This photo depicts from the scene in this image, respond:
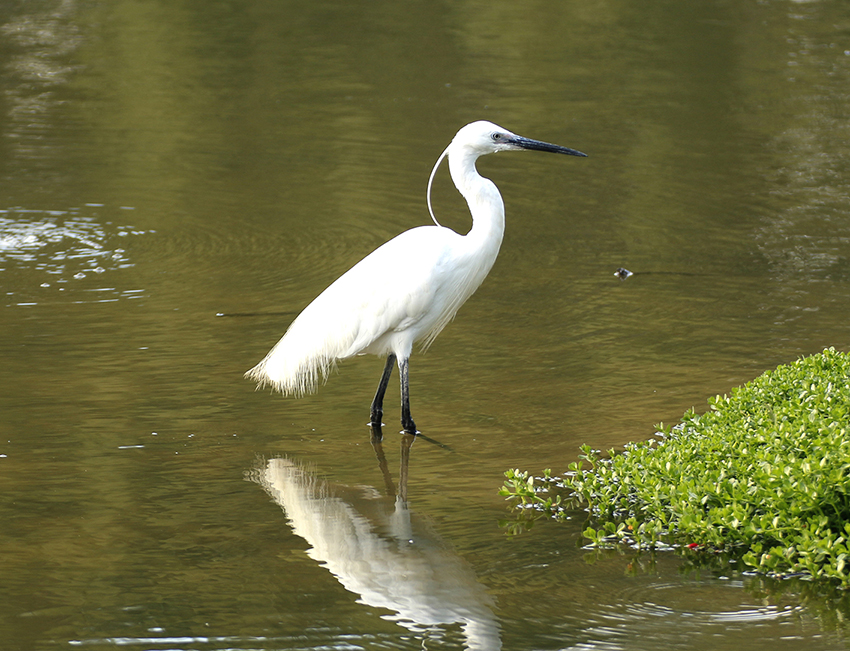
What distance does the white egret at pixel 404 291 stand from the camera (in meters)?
5.32

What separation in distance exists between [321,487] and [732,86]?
35.3ft

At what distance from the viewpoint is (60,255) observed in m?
8.20

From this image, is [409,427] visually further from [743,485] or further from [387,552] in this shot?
[743,485]

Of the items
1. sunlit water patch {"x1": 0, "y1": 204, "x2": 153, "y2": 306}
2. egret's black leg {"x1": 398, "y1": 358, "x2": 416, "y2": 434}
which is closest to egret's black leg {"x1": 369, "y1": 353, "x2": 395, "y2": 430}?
egret's black leg {"x1": 398, "y1": 358, "x2": 416, "y2": 434}

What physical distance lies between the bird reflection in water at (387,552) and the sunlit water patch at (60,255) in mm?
3097

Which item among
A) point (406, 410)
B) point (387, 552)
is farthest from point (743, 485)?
point (406, 410)

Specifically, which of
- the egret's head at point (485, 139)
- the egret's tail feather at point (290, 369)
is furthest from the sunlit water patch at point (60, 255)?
the egret's head at point (485, 139)

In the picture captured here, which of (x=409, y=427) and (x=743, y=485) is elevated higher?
(x=743, y=485)

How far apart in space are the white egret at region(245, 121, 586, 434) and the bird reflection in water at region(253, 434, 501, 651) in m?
0.64

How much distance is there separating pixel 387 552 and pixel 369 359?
2.57 metres

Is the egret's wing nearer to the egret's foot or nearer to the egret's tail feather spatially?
the egret's tail feather

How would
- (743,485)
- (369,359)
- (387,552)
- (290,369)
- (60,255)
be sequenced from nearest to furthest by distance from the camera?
(743,485) < (387,552) < (290,369) < (369,359) < (60,255)

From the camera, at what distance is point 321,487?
474cm

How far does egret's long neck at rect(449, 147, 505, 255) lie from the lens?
17.8ft
